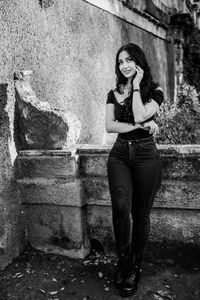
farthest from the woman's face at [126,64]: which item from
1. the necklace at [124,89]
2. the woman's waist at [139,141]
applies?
the woman's waist at [139,141]

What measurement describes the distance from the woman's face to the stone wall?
0.78 meters

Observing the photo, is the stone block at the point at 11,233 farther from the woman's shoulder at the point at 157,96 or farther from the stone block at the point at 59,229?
the woman's shoulder at the point at 157,96

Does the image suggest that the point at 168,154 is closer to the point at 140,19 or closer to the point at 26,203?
the point at 26,203

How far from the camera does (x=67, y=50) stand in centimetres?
466

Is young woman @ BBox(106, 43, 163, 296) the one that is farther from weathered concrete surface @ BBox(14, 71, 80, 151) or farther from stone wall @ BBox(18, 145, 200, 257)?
weathered concrete surface @ BBox(14, 71, 80, 151)

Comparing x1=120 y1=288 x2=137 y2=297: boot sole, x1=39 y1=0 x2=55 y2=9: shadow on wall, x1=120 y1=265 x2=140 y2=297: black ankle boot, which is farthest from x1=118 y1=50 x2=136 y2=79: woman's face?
x1=120 y1=288 x2=137 y2=297: boot sole

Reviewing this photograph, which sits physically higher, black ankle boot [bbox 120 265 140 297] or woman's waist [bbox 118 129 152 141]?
woman's waist [bbox 118 129 152 141]

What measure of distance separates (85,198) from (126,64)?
140cm

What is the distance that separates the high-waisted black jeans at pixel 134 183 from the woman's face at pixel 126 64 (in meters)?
0.58

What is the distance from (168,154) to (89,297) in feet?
4.70

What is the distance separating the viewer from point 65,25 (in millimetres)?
4602

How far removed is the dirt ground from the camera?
3.07 m

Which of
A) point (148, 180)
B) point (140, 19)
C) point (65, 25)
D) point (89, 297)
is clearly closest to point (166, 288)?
point (89, 297)

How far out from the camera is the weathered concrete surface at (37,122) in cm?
350
